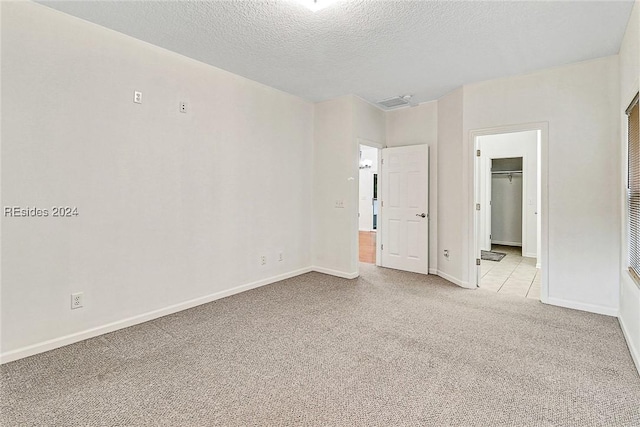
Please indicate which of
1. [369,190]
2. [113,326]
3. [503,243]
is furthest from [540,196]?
[369,190]

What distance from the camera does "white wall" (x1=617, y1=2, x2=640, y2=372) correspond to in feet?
7.64

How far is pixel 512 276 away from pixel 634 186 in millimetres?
2438

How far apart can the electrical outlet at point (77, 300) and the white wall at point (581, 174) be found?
4613mm

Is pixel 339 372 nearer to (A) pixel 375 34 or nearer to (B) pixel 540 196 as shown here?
(A) pixel 375 34

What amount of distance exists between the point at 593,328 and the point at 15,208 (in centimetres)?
487

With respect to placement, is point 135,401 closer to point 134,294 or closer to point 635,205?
point 134,294

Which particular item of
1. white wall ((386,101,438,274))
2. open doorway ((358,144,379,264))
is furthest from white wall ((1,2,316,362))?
open doorway ((358,144,379,264))

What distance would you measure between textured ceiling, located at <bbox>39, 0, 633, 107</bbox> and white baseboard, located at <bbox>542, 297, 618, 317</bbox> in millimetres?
2537

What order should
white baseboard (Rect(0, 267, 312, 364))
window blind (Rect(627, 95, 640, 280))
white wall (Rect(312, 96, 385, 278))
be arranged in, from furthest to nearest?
white wall (Rect(312, 96, 385, 278)) < window blind (Rect(627, 95, 640, 280)) < white baseboard (Rect(0, 267, 312, 364))

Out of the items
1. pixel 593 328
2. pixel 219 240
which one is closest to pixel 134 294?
pixel 219 240

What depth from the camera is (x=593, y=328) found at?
287 cm

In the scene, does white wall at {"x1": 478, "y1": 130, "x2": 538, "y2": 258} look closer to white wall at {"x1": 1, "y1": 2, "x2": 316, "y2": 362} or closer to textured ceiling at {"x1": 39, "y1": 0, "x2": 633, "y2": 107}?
textured ceiling at {"x1": 39, "y1": 0, "x2": 633, "y2": 107}

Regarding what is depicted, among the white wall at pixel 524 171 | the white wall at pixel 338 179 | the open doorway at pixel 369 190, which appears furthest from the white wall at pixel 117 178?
the open doorway at pixel 369 190

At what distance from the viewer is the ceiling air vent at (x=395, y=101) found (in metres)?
4.53
